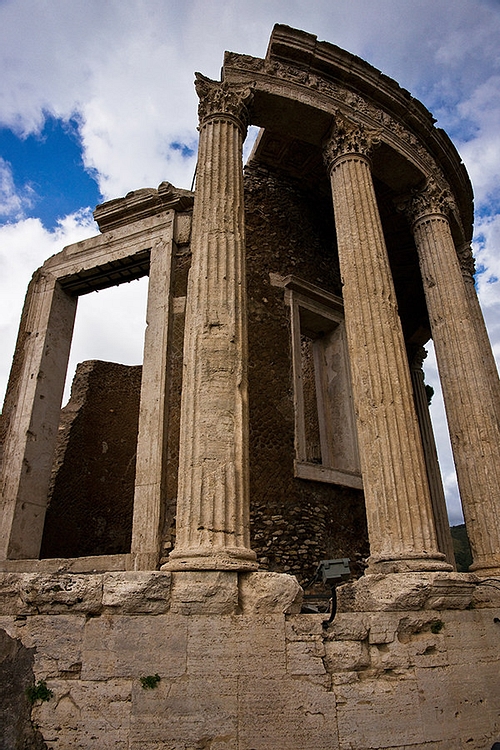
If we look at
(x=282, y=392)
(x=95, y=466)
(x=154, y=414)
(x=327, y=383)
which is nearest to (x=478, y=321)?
(x=327, y=383)

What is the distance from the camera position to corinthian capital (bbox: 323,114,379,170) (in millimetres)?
7785

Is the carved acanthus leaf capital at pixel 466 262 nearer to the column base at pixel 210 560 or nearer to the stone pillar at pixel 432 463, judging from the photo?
the stone pillar at pixel 432 463

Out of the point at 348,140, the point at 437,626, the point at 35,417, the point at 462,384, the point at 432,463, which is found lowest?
the point at 437,626

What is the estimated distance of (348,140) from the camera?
25.6 feet

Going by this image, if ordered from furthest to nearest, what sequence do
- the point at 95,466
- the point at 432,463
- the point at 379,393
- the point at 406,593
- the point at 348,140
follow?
the point at 432,463
the point at 95,466
the point at 348,140
the point at 379,393
the point at 406,593

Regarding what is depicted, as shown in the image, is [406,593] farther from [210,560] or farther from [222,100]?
[222,100]

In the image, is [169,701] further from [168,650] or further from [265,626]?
[265,626]

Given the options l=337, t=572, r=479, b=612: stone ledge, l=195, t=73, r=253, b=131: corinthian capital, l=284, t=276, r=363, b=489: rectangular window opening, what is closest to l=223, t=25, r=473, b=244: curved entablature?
l=195, t=73, r=253, b=131: corinthian capital

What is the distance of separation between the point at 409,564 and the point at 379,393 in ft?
6.28

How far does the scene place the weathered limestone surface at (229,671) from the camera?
384cm

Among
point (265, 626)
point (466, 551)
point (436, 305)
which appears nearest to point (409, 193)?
point (436, 305)

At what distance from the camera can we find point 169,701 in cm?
386

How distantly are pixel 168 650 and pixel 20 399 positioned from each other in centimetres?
552

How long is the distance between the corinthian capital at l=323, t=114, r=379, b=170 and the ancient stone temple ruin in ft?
0.12
